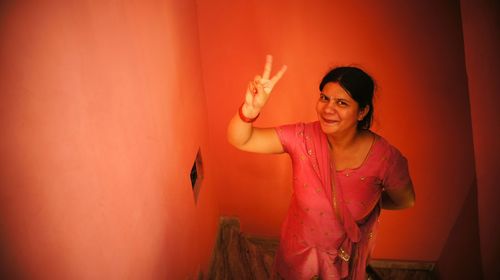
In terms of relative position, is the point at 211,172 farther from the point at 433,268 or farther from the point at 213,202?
the point at 433,268

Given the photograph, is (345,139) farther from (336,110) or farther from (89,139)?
(89,139)

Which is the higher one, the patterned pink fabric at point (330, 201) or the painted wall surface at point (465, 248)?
the patterned pink fabric at point (330, 201)

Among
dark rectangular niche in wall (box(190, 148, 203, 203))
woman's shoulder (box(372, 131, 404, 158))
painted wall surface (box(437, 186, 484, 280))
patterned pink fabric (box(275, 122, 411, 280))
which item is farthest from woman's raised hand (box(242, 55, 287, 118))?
painted wall surface (box(437, 186, 484, 280))

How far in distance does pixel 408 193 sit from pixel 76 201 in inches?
53.7

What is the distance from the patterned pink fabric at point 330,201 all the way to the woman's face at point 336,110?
0.14m

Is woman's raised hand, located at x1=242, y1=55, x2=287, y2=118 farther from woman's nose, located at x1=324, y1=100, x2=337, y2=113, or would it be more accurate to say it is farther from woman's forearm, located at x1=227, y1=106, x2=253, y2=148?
woman's nose, located at x1=324, y1=100, x2=337, y2=113

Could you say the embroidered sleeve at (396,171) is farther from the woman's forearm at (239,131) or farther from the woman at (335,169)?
the woman's forearm at (239,131)

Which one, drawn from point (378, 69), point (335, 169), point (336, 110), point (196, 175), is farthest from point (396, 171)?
point (196, 175)

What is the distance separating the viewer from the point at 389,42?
170 centimetres

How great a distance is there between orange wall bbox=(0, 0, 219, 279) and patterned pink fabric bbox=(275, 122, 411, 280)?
0.62 metres

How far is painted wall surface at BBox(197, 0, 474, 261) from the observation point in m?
1.66

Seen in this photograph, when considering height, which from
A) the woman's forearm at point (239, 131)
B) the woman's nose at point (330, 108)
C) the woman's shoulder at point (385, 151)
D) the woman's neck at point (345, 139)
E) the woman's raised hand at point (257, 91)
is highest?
the woman's raised hand at point (257, 91)

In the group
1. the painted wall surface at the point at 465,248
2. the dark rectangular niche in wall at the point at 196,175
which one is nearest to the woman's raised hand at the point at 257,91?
the dark rectangular niche in wall at the point at 196,175

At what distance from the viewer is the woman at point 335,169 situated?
1.28m
